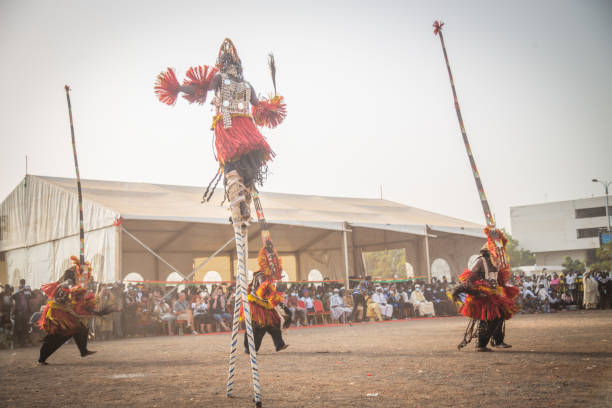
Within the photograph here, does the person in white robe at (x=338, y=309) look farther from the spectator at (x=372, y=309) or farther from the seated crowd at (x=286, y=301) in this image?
the spectator at (x=372, y=309)

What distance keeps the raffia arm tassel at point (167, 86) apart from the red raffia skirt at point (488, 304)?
498 cm

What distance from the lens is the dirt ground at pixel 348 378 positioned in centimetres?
412

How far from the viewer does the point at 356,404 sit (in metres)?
3.94

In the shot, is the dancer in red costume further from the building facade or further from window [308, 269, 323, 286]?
the building facade

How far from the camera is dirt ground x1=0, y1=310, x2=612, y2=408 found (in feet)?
13.5

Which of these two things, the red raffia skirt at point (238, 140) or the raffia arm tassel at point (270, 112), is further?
the raffia arm tassel at point (270, 112)

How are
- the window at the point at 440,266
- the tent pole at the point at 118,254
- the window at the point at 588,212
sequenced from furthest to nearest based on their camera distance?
the window at the point at 588,212
the window at the point at 440,266
the tent pole at the point at 118,254

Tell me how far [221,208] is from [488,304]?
40.7ft

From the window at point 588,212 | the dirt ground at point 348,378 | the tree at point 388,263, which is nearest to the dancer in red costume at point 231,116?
the dirt ground at point 348,378

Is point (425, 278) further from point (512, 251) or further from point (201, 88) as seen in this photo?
point (512, 251)

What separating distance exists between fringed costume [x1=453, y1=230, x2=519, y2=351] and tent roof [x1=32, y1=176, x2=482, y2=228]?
1050cm

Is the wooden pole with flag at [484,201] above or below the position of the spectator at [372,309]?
above

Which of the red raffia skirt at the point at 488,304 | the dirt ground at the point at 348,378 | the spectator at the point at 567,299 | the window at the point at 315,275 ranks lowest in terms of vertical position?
the spectator at the point at 567,299

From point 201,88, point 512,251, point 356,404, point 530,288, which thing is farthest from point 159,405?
point 512,251
